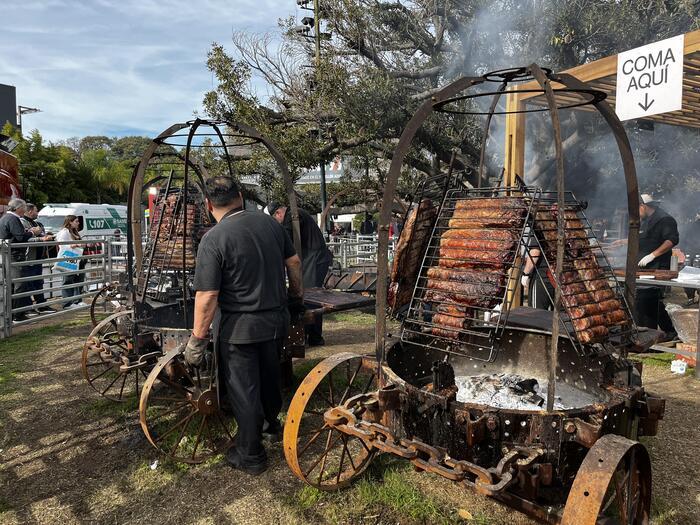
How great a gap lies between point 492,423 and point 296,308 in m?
2.34

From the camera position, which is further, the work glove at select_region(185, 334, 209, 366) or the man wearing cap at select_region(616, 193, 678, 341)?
the man wearing cap at select_region(616, 193, 678, 341)

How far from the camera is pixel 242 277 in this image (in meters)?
3.62

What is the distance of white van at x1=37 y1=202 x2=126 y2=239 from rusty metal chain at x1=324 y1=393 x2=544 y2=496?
23.1 m

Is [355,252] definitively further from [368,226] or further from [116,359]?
[116,359]

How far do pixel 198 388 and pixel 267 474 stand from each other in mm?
837

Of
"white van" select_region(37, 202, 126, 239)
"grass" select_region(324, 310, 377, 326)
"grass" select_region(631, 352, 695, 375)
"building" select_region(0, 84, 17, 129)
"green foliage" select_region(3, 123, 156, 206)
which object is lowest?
"grass" select_region(631, 352, 695, 375)

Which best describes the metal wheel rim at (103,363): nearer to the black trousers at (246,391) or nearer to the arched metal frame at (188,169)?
the arched metal frame at (188,169)

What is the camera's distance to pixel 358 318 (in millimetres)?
9312

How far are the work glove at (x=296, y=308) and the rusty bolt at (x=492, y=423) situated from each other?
2252mm

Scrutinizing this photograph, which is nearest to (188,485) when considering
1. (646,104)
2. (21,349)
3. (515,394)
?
(515,394)

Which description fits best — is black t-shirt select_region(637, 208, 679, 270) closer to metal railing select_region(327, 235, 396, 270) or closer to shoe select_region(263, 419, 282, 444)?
shoe select_region(263, 419, 282, 444)

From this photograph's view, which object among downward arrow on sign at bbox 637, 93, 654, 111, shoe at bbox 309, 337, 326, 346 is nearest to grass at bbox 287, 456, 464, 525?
shoe at bbox 309, 337, 326, 346

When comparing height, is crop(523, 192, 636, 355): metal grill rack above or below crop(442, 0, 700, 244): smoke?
below

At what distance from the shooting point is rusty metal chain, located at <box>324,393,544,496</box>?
7.60 feet
